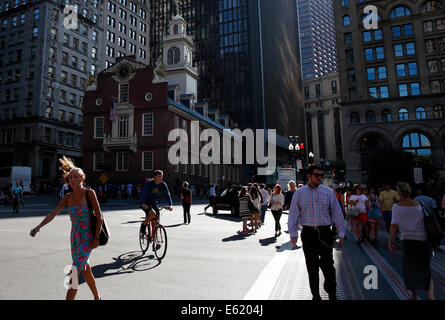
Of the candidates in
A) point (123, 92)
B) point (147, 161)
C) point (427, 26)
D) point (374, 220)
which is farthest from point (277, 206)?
Answer: point (427, 26)

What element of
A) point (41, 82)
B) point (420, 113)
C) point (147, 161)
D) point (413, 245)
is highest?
point (41, 82)

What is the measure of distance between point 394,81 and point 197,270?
5061cm

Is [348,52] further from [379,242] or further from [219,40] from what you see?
[379,242]

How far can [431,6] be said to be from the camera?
46.4 meters

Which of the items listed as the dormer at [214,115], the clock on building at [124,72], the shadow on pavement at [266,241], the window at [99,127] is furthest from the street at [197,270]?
the dormer at [214,115]

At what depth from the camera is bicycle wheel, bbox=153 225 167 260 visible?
7.21 m

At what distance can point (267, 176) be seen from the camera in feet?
249

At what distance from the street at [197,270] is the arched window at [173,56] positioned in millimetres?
46302

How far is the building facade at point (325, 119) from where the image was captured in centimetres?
14312

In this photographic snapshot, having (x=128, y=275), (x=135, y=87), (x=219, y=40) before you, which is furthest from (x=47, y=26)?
(x=128, y=275)

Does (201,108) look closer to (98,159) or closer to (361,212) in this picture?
(98,159)

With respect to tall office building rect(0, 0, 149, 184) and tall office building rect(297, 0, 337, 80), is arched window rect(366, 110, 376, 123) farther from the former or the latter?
tall office building rect(297, 0, 337, 80)

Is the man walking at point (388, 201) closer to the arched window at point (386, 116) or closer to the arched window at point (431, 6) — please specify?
the arched window at point (386, 116)

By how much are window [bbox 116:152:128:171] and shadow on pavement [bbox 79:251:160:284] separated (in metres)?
32.7
